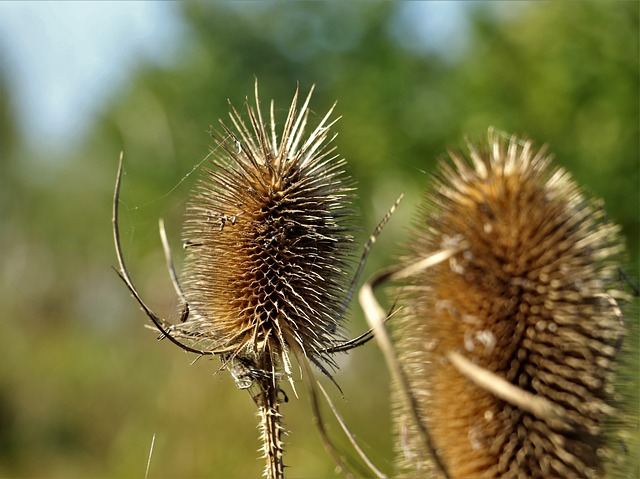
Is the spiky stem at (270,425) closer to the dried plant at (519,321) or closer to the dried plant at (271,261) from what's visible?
the dried plant at (271,261)

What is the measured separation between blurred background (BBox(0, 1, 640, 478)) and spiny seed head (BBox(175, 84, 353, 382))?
26 centimetres

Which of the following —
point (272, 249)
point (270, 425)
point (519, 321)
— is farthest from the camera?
point (272, 249)

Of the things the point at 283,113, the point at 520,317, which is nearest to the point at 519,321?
the point at 520,317

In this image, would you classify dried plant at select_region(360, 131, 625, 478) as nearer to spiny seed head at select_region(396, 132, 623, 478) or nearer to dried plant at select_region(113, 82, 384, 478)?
spiny seed head at select_region(396, 132, 623, 478)

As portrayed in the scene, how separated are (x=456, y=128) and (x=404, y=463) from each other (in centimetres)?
1325

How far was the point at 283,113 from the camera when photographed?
14.6m

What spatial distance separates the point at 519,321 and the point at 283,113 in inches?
510

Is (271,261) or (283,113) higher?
(283,113)

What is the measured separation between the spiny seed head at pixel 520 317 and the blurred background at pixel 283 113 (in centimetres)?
25

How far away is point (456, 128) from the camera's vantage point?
49.3 ft

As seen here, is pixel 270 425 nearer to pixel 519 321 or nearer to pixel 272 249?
pixel 272 249

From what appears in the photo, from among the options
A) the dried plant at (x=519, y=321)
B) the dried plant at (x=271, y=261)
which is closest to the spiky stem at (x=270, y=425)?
the dried plant at (x=271, y=261)

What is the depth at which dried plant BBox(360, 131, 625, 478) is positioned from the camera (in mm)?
1910

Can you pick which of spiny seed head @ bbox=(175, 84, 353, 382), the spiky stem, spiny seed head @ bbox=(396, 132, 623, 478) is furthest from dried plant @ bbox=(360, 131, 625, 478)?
spiny seed head @ bbox=(175, 84, 353, 382)
